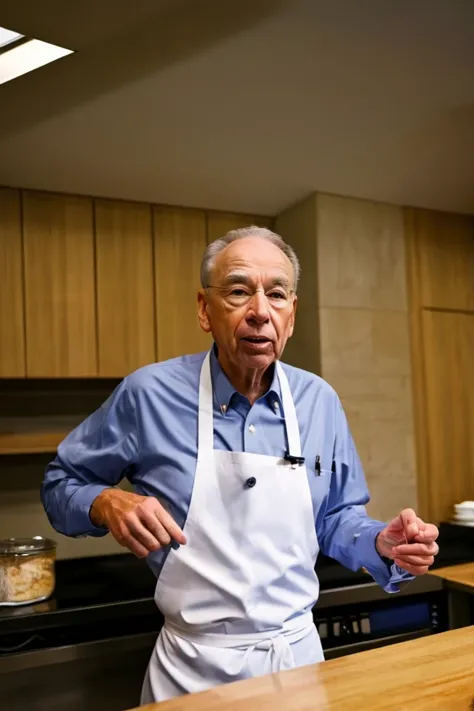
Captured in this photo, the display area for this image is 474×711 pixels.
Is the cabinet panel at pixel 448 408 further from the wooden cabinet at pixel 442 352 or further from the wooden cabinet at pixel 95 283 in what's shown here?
the wooden cabinet at pixel 95 283

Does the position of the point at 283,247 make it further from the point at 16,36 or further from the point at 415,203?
the point at 415,203

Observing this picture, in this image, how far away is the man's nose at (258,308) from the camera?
1.17m

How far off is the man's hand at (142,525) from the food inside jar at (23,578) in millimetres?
696

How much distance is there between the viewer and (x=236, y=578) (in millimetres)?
1162

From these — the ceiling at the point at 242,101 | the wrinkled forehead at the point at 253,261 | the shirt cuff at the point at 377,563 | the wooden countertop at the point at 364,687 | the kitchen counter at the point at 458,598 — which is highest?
the ceiling at the point at 242,101

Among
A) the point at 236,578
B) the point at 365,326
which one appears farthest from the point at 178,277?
the point at 236,578

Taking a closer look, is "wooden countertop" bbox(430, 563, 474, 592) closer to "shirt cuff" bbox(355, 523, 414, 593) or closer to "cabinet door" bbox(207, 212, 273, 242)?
"shirt cuff" bbox(355, 523, 414, 593)

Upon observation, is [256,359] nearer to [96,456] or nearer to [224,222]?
[96,456]

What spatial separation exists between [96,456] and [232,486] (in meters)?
0.27

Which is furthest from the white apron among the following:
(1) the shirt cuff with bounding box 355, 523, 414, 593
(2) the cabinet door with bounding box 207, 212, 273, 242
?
(2) the cabinet door with bounding box 207, 212, 273, 242

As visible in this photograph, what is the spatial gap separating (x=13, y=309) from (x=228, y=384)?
109 centimetres

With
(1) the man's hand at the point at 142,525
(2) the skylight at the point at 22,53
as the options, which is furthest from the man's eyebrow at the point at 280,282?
(2) the skylight at the point at 22,53

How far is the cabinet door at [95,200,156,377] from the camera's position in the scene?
2.22m

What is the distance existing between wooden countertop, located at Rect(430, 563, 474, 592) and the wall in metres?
Result: 0.35
